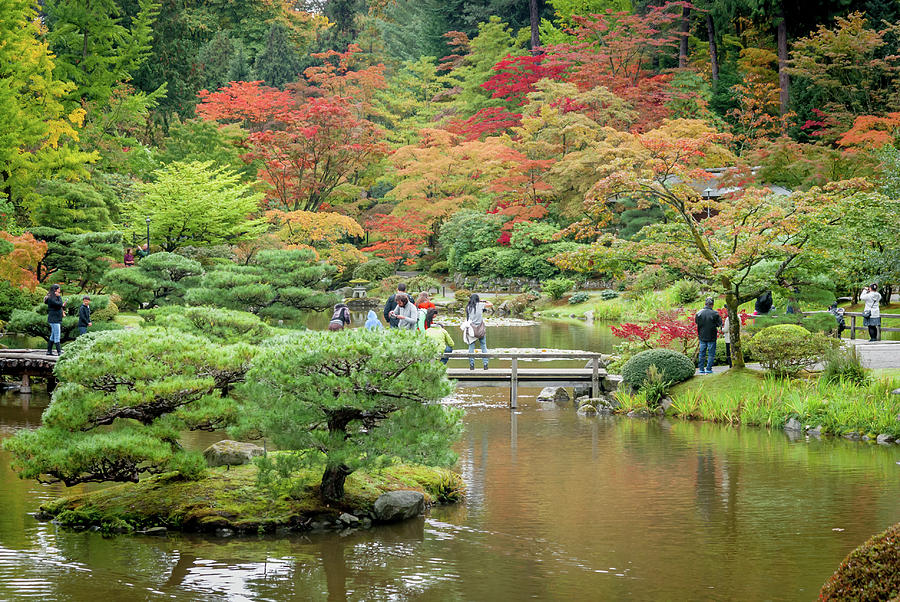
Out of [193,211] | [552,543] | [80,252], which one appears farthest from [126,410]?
[193,211]

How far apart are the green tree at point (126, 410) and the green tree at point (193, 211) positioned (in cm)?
1606

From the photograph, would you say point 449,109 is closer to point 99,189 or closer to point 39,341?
point 99,189

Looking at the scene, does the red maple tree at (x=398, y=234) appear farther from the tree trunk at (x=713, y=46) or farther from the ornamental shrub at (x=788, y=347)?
the ornamental shrub at (x=788, y=347)

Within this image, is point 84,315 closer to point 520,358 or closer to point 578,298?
point 520,358

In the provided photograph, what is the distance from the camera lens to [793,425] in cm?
1515

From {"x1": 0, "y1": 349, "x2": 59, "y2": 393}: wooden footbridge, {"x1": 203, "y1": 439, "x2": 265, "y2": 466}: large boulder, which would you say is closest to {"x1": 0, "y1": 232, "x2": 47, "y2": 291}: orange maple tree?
{"x1": 0, "y1": 349, "x2": 59, "y2": 393}: wooden footbridge

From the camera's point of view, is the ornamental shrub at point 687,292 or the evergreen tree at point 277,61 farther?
the evergreen tree at point 277,61

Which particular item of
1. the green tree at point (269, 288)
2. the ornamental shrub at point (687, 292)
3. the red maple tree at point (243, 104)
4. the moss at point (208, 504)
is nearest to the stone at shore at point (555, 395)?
the green tree at point (269, 288)

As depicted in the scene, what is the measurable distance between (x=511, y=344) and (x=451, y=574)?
62.5 ft

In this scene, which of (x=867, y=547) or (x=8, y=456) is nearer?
(x=867, y=547)

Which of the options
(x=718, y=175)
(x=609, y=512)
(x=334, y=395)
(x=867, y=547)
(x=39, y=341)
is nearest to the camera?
(x=867, y=547)

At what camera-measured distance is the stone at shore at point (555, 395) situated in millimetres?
18603

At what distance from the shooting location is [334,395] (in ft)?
29.8

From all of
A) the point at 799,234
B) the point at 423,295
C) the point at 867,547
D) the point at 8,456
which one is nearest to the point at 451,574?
the point at 867,547
